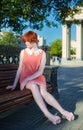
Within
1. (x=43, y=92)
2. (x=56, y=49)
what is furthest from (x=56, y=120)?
(x=56, y=49)

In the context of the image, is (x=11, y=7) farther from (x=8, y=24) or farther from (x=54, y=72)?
(x=54, y=72)

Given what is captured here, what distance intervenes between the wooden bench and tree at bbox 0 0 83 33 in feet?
32.0

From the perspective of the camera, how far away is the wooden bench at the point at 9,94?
5.32m

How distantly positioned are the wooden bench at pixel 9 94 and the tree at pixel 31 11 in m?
9.77

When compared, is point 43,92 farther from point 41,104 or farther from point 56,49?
point 56,49

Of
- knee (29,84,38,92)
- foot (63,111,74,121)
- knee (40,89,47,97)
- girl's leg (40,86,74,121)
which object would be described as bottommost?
foot (63,111,74,121)

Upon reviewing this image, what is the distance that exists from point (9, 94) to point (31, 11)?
12.4 meters

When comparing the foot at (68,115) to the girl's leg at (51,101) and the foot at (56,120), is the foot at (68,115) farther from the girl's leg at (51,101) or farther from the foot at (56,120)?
the foot at (56,120)

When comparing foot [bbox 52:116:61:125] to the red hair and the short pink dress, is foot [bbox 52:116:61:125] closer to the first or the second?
the short pink dress

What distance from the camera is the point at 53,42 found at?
5733 inches

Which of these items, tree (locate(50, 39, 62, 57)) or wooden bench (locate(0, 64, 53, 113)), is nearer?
wooden bench (locate(0, 64, 53, 113))

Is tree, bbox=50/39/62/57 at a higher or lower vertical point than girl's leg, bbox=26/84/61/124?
lower

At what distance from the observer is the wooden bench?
532cm

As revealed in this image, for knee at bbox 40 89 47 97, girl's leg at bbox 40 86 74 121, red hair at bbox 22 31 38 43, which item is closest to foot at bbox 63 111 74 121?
girl's leg at bbox 40 86 74 121
